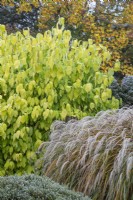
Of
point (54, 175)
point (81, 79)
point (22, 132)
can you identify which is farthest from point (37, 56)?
point (54, 175)

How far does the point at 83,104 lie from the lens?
5.59 m

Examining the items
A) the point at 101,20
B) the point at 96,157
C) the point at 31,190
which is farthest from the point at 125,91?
the point at 101,20

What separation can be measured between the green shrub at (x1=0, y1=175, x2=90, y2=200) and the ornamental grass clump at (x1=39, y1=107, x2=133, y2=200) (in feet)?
2.41

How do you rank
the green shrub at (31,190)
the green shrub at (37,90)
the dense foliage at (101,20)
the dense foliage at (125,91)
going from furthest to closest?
1. the dense foliage at (101,20)
2. the dense foliage at (125,91)
3. the green shrub at (37,90)
4. the green shrub at (31,190)

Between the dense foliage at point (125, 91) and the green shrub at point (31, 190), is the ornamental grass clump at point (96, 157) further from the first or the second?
the dense foliage at point (125, 91)

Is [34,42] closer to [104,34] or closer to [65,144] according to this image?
[65,144]

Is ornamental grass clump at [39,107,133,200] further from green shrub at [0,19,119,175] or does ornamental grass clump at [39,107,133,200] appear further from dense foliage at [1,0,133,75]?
dense foliage at [1,0,133,75]

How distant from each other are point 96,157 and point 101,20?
941 cm

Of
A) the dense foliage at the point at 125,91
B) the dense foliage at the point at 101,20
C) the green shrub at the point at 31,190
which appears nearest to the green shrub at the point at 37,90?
the green shrub at the point at 31,190

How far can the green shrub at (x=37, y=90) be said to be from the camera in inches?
194

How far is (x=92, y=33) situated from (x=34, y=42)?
23.7ft

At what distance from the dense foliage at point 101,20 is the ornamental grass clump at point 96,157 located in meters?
7.28

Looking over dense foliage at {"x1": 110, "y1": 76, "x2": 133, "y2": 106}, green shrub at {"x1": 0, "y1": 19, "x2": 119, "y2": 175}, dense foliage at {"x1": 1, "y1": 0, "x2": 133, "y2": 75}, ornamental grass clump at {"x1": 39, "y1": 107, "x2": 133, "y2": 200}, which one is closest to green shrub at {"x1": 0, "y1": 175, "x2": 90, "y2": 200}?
ornamental grass clump at {"x1": 39, "y1": 107, "x2": 133, "y2": 200}

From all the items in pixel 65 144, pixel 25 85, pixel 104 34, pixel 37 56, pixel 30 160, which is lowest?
pixel 30 160
